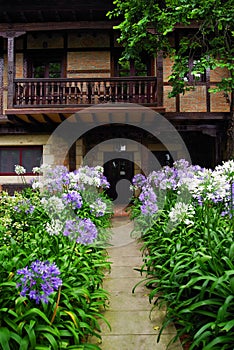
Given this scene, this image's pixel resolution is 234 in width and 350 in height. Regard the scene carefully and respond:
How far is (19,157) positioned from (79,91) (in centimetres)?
338

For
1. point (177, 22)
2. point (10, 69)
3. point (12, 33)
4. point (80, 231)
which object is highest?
point (12, 33)

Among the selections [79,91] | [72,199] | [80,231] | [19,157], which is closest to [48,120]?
[79,91]

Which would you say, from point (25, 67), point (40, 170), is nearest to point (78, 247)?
point (40, 170)

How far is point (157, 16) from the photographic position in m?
6.87

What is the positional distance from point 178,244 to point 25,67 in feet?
29.7

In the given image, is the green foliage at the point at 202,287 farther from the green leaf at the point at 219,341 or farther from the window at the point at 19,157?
the window at the point at 19,157

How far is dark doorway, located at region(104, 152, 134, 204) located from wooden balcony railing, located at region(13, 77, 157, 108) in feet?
9.17

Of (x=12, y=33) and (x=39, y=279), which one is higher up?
(x=12, y=33)

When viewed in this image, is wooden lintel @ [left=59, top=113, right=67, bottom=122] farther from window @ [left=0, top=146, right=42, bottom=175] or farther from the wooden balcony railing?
window @ [left=0, top=146, right=42, bottom=175]

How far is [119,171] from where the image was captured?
11344 millimetres

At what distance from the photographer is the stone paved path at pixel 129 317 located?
8.10 ft

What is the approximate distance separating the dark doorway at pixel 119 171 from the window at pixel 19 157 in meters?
2.36

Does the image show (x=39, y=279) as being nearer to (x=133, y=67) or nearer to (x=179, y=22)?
(x=179, y=22)

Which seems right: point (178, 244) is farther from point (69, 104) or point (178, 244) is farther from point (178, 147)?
point (178, 147)
